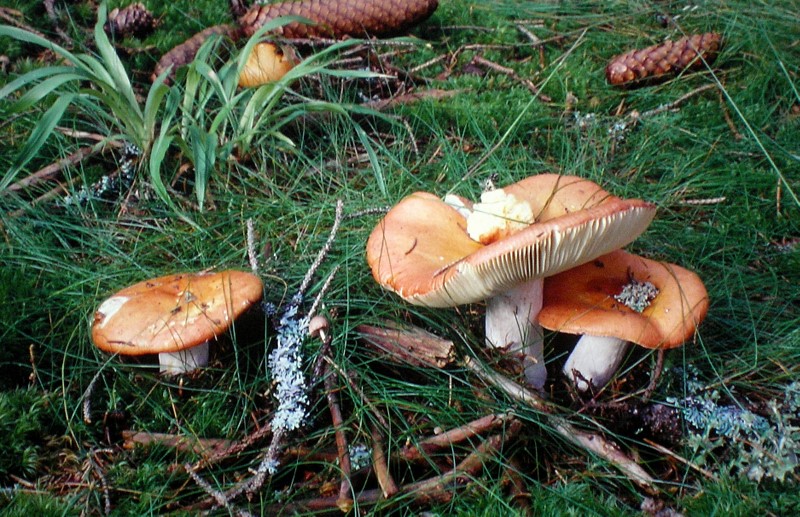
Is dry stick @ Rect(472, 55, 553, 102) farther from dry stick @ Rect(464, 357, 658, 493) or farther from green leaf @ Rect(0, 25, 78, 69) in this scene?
green leaf @ Rect(0, 25, 78, 69)

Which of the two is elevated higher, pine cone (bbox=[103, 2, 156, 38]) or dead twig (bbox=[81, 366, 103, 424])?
pine cone (bbox=[103, 2, 156, 38])

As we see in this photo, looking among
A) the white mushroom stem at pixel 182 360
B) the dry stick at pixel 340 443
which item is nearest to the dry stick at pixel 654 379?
the dry stick at pixel 340 443

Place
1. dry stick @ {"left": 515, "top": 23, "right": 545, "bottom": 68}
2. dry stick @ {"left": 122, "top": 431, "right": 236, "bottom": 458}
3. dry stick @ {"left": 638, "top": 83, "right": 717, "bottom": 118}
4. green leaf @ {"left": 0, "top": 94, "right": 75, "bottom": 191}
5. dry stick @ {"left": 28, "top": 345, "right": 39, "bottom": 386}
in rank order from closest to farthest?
dry stick @ {"left": 122, "top": 431, "right": 236, "bottom": 458}
dry stick @ {"left": 28, "top": 345, "right": 39, "bottom": 386}
green leaf @ {"left": 0, "top": 94, "right": 75, "bottom": 191}
dry stick @ {"left": 638, "top": 83, "right": 717, "bottom": 118}
dry stick @ {"left": 515, "top": 23, "right": 545, "bottom": 68}

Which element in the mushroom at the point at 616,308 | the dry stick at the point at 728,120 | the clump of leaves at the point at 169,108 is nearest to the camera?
the mushroom at the point at 616,308

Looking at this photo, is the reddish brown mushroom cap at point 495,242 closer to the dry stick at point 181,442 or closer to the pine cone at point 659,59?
the dry stick at point 181,442

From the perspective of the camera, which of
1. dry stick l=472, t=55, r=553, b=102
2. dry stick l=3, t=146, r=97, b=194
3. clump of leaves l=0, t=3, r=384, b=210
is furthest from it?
dry stick l=472, t=55, r=553, b=102

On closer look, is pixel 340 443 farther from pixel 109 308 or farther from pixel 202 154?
pixel 202 154

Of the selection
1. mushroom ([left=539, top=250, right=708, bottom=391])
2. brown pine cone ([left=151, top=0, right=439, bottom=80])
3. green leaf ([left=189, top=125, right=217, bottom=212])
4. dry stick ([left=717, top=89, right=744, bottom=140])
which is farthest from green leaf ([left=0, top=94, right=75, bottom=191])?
dry stick ([left=717, top=89, right=744, bottom=140])

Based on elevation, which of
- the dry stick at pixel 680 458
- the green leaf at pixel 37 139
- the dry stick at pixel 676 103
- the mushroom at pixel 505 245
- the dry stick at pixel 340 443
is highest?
the green leaf at pixel 37 139
